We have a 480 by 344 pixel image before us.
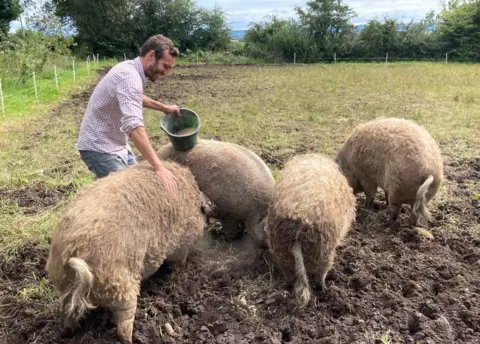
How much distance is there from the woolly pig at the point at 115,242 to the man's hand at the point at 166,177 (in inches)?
1.7

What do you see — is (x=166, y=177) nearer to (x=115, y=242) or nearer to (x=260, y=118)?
(x=115, y=242)

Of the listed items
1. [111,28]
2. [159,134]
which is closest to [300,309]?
[159,134]

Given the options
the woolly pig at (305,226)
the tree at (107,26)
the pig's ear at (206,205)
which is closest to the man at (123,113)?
the pig's ear at (206,205)

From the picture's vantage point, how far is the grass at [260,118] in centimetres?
691

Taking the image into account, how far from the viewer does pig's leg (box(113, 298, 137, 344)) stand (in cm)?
312

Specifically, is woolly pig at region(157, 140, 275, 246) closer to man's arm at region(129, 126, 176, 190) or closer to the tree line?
man's arm at region(129, 126, 176, 190)

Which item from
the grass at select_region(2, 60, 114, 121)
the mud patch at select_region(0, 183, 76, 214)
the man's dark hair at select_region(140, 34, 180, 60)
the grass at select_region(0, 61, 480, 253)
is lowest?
the mud patch at select_region(0, 183, 76, 214)

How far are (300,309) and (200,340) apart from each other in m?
0.85

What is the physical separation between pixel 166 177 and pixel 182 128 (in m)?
1.44

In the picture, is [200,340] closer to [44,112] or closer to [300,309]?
[300,309]

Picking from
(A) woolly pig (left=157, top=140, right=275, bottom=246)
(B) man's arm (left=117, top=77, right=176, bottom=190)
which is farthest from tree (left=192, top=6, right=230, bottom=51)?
(B) man's arm (left=117, top=77, right=176, bottom=190)

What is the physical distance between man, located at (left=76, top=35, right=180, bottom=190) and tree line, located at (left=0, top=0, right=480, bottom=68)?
25273 millimetres

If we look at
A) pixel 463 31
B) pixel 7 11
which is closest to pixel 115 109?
pixel 463 31

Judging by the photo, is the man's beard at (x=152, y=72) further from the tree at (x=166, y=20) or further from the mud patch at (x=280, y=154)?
the tree at (x=166, y=20)
